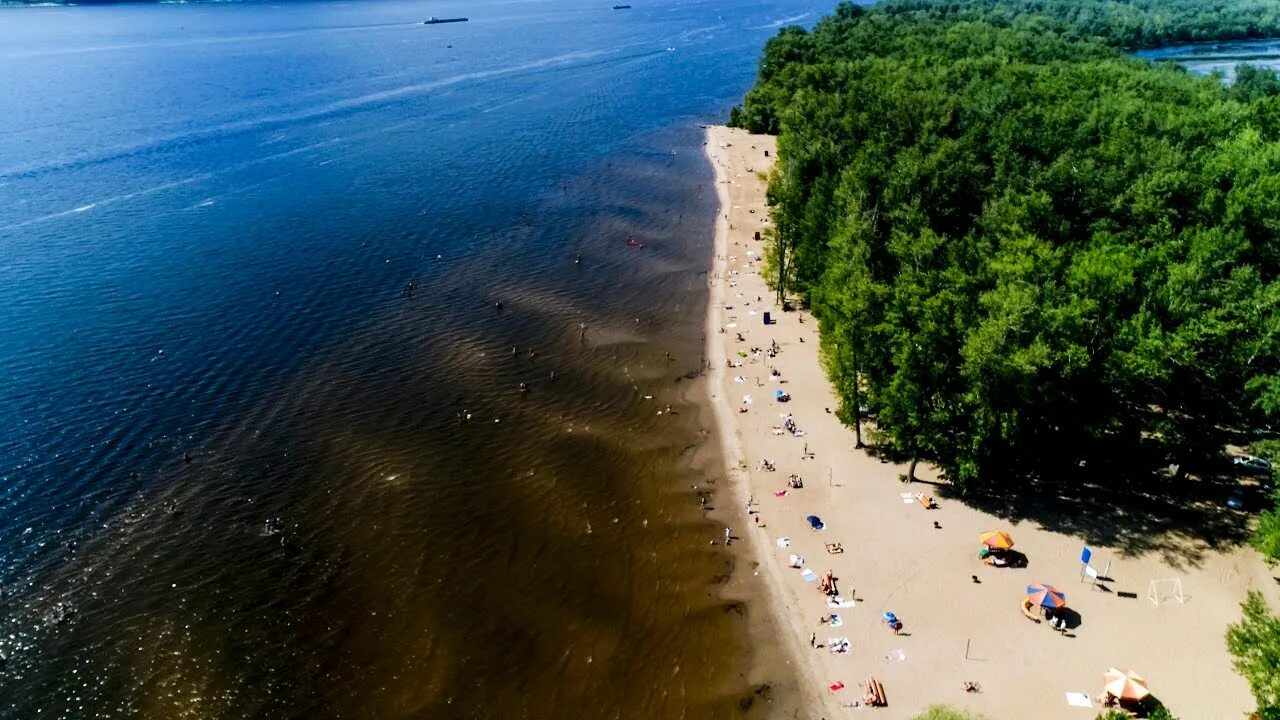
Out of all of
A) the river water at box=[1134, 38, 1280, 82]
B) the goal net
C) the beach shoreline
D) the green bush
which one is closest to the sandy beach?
the beach shoreline

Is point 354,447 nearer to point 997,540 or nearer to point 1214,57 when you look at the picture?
point 997,540

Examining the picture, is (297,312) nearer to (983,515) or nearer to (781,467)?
(781,467)

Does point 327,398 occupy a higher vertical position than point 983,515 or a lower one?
higher

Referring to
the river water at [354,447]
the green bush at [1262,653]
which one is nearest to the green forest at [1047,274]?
the green bush at [1262,653]

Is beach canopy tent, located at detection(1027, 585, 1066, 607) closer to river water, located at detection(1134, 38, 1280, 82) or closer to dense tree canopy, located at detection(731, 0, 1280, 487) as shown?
dense tree canopy, located at detection(731, 0, 1280, 487)

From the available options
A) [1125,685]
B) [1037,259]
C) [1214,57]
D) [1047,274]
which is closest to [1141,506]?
[1047,274]

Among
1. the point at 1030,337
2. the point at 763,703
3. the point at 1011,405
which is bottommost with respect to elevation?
the point at 763,703

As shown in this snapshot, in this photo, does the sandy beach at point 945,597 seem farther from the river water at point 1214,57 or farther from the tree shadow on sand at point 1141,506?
the river water at point 1214,57

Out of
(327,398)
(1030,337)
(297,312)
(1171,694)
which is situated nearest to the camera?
(1171,694)

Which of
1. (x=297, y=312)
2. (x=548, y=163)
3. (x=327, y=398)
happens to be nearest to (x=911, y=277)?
(x=327, y=398)
